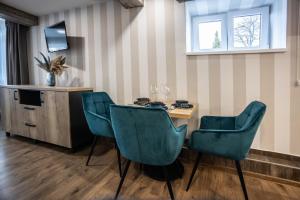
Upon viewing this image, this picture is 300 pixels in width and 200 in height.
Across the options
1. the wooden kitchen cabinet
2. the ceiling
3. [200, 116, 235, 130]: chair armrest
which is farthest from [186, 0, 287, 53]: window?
the wooden kitchen cabinet

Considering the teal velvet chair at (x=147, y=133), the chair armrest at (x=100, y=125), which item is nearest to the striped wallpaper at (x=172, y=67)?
the chair armrest at (x=100, y=125)

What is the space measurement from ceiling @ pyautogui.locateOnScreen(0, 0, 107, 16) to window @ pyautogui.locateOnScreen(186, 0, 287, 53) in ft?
5.12

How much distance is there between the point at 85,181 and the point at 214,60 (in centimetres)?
196

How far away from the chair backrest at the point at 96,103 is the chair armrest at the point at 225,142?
1311 millimetres

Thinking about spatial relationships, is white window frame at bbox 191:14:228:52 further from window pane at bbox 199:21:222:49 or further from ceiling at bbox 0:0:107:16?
ceiling at bbox 0:0:107:16

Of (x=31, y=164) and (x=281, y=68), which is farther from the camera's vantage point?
(x=31, y=164)

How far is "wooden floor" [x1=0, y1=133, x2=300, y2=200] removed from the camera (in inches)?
62.7

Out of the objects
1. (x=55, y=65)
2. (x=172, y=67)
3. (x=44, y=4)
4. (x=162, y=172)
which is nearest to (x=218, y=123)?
(x=162, y=172)

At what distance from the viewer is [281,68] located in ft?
6.22

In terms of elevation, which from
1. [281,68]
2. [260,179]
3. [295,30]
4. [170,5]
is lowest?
[260,179]

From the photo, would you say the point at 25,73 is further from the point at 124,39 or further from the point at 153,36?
the point at 153,36

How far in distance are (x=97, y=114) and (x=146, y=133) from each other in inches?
45.0

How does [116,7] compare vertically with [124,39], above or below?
above

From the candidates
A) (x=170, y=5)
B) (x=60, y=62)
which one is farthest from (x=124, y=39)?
(x=60, y=62)
